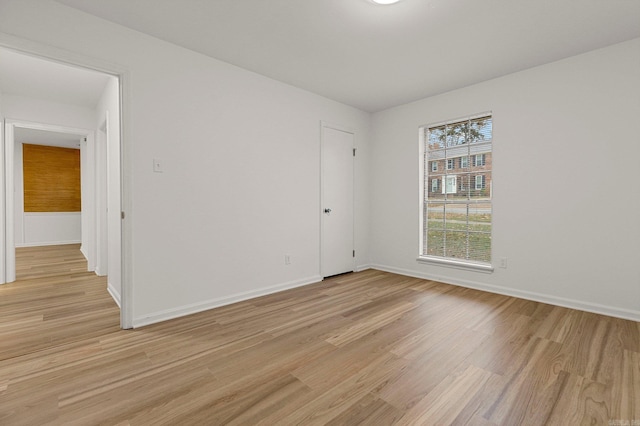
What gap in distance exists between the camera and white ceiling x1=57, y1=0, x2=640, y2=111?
226cm

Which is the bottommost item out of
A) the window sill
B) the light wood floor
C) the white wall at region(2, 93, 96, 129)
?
the light wood floor

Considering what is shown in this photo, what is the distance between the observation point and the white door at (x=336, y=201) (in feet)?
14.1

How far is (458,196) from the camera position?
404cm

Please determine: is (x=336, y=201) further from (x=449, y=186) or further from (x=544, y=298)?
(x=544, y=298)

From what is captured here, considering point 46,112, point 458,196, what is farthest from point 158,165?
point 458,196

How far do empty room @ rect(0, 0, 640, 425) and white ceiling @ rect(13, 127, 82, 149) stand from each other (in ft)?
7.19

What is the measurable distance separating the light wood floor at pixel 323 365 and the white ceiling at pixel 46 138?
170 inches

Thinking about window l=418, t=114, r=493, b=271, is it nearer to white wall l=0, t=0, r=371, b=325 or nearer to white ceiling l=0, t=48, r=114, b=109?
white wall l=0, t=0, r=371, b=325

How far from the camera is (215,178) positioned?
3115mm

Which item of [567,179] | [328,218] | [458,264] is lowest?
[458,264]

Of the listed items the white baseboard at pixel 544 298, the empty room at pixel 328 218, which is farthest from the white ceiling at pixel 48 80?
the white baseboard at pixel 544 298

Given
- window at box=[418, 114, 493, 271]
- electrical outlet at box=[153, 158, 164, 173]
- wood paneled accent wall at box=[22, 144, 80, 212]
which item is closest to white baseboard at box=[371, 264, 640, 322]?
window at box=[418, 114, 493, 271]

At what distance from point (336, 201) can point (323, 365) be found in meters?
2.79

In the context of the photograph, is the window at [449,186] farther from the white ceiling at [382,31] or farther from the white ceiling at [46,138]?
the white ceiling at [46,138]
